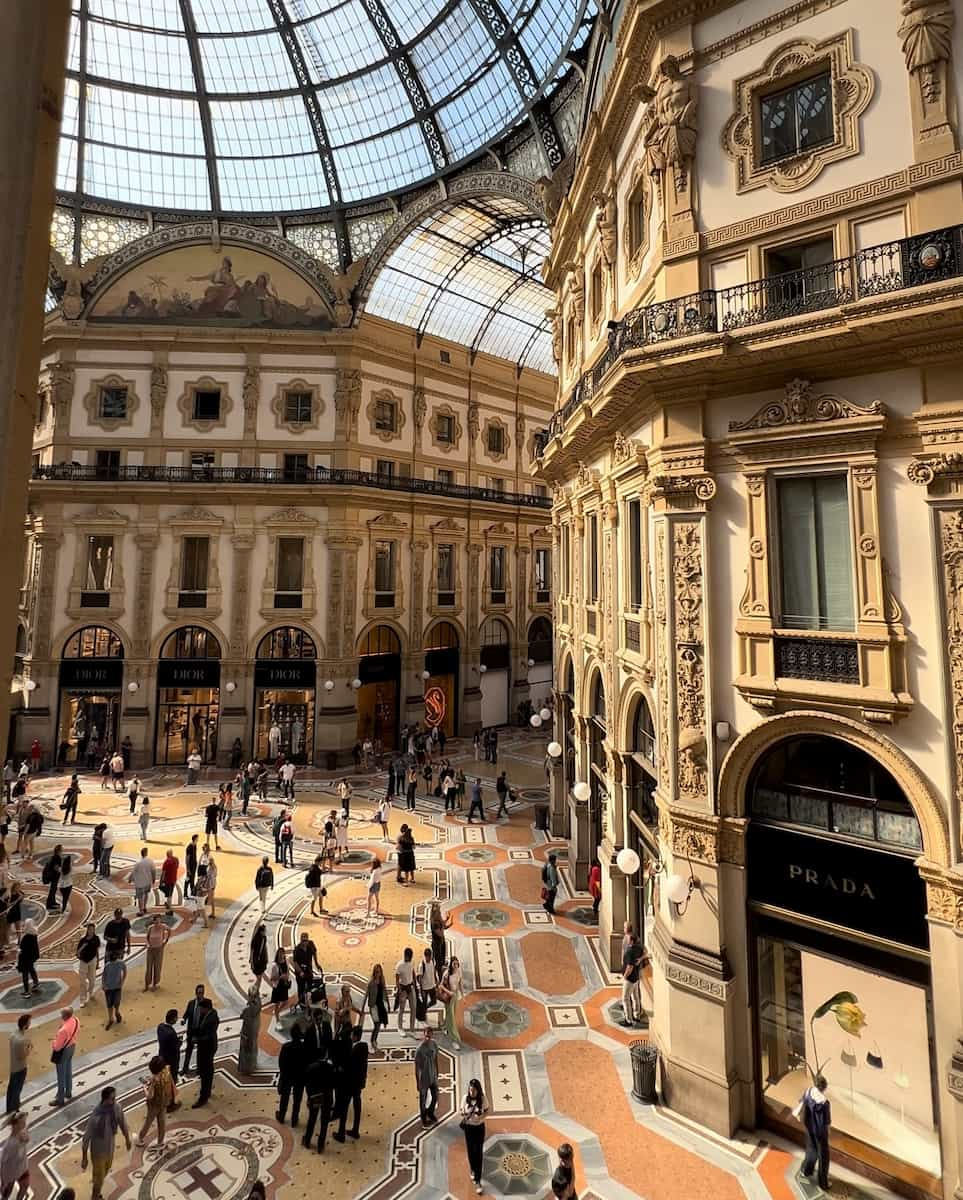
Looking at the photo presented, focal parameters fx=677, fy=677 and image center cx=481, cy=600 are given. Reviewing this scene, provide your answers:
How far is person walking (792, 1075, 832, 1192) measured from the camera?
832 cm

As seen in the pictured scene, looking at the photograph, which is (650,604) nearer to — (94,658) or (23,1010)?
(23,1010)

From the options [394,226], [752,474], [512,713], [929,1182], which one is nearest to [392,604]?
[512,713]

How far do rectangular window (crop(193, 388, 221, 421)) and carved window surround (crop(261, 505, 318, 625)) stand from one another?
5.23 metres

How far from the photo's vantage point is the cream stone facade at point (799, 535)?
8188 millimetres

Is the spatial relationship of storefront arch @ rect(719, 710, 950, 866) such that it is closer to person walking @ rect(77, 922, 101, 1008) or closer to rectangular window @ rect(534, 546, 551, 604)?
person walking @ rect(77, 922, 101, 1008)

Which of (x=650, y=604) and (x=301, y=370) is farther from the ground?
(x=301, y=370)

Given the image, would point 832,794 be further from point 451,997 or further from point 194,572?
point 194,572

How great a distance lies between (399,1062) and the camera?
1059 centimetres

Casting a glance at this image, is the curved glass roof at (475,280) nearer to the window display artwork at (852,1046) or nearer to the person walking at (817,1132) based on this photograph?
the window display artwork at (852,1046)

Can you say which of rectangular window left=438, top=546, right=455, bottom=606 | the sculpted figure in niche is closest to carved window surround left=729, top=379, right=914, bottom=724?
the sculpted figure in niche

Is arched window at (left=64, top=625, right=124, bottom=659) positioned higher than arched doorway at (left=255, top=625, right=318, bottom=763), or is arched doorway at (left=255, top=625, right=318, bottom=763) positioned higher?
arched window at (left=64, top=625, right=124, bottom=659)

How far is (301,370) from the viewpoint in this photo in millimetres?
29141

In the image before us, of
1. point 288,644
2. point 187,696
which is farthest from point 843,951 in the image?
point 187,696

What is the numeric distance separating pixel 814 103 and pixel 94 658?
1118 inches
